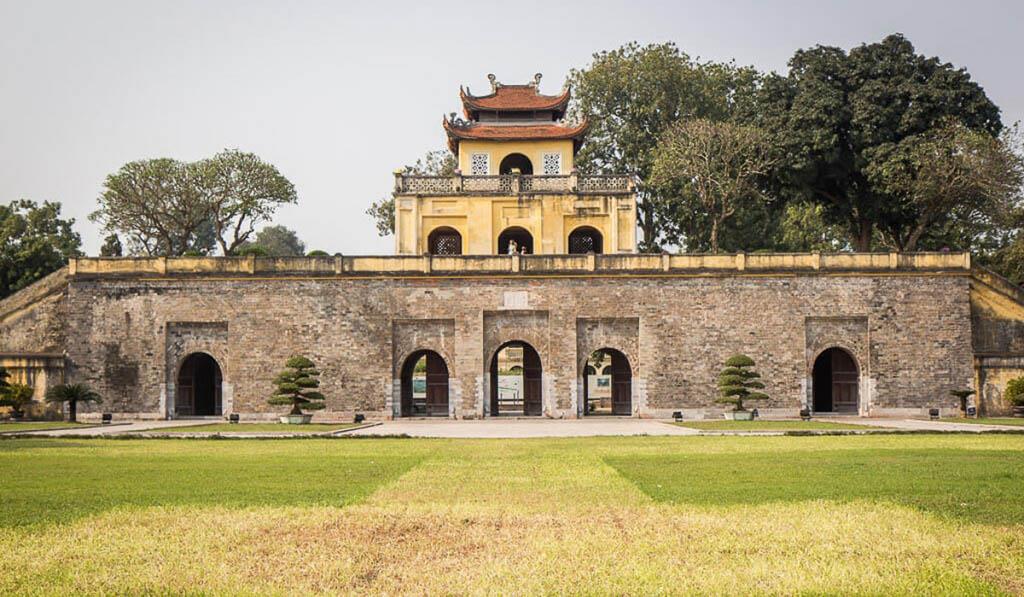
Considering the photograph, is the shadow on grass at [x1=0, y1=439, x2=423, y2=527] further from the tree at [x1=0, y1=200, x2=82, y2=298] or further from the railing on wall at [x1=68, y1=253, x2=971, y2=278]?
the tree at [x1=0, y1=200, x2=82, y2=298]

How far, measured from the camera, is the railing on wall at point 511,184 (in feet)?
131

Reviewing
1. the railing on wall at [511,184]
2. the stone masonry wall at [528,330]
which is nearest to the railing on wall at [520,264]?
the stone masonry wall at [528,330]

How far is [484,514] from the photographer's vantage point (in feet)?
35.7

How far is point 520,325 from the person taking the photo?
3525 cm

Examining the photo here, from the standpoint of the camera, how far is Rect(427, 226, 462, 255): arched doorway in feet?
Result: 134

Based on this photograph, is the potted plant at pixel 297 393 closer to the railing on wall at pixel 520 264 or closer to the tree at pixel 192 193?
the railing on wall at pixel 520 264

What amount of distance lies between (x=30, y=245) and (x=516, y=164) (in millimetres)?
23042

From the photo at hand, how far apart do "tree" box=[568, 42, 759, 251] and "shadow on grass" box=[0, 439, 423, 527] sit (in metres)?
33.5

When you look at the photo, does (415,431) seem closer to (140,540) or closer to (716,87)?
(140,540)

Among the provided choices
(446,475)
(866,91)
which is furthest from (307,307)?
(866,91)

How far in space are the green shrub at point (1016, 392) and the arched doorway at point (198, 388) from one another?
27800 mm

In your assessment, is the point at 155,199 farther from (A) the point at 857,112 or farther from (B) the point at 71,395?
(A) the point at 857,112

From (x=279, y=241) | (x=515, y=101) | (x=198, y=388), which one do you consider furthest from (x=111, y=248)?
(x=279, y=241)

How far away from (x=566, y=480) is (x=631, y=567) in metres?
5.95
